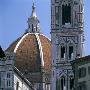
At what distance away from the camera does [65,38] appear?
70938 millimetres

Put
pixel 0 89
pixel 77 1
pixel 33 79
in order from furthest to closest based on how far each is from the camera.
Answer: pixel 33 79
pixel 77 1
pixel 0 89

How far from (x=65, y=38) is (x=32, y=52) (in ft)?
90.1

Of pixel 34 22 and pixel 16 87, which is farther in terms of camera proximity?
pixel 34 22

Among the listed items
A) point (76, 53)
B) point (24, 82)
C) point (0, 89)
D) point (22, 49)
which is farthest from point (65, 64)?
point (22, 49)

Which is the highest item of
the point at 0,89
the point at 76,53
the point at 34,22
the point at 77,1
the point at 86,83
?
the point at 34,22

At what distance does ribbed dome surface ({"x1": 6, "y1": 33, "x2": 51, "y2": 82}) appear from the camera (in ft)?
310

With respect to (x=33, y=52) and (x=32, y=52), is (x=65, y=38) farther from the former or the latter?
(x=32, y=52)

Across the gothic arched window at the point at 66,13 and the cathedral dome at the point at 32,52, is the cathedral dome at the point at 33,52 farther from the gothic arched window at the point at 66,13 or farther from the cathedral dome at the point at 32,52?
the gothic arched window at the point at 66,13

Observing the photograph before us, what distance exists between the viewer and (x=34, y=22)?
102 m

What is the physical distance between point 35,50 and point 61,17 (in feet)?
87.7

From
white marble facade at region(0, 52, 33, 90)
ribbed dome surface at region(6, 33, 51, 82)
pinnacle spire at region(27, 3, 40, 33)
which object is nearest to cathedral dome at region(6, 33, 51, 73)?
ribbed dome surface at region(6, 33, 51, 82)

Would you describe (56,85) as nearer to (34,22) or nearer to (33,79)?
(33,79)

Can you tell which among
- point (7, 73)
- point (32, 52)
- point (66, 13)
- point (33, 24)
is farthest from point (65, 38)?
point (33, 24)

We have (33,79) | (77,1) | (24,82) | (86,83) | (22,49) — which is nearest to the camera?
(86,83)
